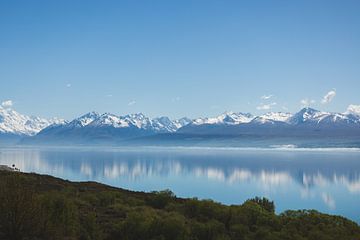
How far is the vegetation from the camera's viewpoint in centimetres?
1342

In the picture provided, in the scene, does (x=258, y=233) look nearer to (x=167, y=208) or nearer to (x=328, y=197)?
(x=167, y=208)

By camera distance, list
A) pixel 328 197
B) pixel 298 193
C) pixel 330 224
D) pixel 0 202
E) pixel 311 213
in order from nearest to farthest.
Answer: pixel 0 202
pixel 330 224
pixel 311 213
pixel 328 197
pixel 298 193

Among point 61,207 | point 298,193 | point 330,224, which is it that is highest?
point 61,207

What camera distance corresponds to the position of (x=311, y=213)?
827 inches

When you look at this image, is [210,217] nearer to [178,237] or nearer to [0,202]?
[178,237]

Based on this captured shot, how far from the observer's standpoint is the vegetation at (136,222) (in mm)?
13422

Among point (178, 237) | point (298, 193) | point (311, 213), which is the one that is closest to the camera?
point (178, 237)

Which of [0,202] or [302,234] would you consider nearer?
[0,202]

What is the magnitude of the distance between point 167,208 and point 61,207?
6456mm

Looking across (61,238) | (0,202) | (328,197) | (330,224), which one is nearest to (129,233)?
(61,238)

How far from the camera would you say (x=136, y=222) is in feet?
51.3

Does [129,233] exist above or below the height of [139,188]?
above

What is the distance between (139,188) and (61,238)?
5981cm

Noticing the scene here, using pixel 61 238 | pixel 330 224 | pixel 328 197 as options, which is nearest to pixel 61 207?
pixel 61 238
